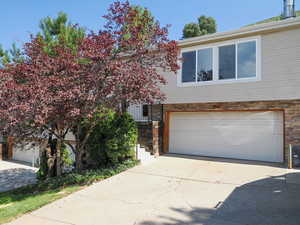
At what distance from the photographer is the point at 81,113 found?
6660mm

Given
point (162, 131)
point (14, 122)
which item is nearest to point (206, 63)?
point (162, 131)

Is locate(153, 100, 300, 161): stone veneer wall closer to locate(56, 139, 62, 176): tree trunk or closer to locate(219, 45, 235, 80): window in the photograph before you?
locate(219, 45, 235, 80): window

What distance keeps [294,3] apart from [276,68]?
244 inches

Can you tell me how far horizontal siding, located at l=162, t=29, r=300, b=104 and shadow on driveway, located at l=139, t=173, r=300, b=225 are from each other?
12.4ft

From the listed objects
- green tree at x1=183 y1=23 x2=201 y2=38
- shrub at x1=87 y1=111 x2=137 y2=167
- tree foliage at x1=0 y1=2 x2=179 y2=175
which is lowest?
shrub at x1=87 y1=111 x2=137 y2=167

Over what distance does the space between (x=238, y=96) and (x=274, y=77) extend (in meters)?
1.44

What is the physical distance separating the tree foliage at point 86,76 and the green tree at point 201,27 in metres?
22.5

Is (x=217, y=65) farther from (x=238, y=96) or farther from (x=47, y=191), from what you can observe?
(x=47, y=191)

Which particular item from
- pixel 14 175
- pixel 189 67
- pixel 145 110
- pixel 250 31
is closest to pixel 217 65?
pixel 189 67

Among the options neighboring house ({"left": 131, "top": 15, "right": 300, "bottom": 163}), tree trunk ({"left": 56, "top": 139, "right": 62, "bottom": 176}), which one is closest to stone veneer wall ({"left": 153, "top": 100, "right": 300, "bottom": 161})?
neighboring house ({"left": 131, "top": 15, "right": 300, "bottom": 163})

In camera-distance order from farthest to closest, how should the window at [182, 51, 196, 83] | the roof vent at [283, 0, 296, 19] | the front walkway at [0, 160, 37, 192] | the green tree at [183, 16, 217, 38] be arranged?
the green tree at [183, 16, 217, 38]
the roof vent at [283, 0, 296, 19]
the window at [182, 51, 196, 83]
the front walkway at [0, 160, 37, 192]

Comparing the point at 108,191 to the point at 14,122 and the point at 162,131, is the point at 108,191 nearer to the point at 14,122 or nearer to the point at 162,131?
the point at 14,122

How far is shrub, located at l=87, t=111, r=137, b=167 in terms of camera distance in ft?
26.8

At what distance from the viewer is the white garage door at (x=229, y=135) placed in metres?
8.62
